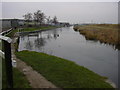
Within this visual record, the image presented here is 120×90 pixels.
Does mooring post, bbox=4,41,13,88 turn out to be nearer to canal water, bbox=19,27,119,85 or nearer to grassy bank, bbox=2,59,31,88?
grassy bank, bbox=2,59,31,88

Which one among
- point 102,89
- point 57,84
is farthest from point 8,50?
point 102,89

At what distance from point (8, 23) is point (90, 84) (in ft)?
164

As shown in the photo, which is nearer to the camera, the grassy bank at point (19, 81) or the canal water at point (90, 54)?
the grassy bank at point (19, 81)

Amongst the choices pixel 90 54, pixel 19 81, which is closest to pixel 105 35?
pixel 90 54

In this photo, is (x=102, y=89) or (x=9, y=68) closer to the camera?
(x=9, y=68)

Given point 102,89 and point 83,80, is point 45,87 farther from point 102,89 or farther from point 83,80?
point 102,89

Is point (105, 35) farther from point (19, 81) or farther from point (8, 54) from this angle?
point (8, 54)

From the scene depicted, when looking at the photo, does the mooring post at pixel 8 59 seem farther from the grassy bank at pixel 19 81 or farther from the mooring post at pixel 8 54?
the grassy bank at pixel 19 81

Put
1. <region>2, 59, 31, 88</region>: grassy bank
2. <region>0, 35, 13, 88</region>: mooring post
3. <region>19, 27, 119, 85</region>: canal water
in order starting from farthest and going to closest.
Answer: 1. <region>19, 27, 119, 85</region>: canal water
2. <region>2, 59, 31, 88</region>: grassy bank
3. <region>0, 35, 13, 88</region>: mooring post

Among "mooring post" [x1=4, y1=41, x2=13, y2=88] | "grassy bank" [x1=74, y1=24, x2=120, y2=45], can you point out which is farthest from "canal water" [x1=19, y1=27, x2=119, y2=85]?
"mooring post" [x1=4, y1=41, x2=13, y2=88]

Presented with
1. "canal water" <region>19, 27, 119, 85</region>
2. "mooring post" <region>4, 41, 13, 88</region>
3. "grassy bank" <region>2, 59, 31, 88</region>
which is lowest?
"canal water" <region>19, 27, 119, 85</region>

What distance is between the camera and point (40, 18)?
67.5 metres

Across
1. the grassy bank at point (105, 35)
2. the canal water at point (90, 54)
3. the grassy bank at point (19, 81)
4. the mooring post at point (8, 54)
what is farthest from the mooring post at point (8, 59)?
the grassy bank at point (105, 35)

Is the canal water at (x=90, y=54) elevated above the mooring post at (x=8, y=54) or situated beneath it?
situated beneath
